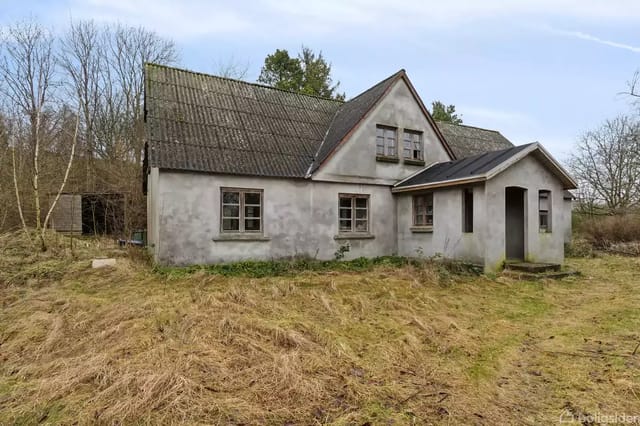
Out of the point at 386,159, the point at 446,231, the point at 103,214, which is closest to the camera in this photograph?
the point at 446,231

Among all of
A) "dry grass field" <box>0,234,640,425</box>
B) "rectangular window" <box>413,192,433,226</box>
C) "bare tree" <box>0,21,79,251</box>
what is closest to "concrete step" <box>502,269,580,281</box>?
"dry grass field" <box>0,234,640,425</box>

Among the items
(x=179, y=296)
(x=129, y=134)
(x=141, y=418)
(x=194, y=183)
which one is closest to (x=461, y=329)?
(x=141, y=418)

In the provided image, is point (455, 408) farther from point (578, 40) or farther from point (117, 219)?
point (117, 219)

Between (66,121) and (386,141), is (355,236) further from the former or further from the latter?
(66,121)

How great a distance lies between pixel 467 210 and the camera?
11.2m

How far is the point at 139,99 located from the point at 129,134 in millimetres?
3457

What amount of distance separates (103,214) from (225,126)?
10.2 meters

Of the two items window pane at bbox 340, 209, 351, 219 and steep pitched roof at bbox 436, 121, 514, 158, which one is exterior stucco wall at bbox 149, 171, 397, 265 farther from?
steep pitched roof at bbox 436, 121, 514, 158

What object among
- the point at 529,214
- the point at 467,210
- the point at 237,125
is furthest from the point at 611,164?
the point at 237,125

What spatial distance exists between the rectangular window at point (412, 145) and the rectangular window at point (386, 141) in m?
0.46

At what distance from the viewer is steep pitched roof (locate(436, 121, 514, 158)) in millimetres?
17803

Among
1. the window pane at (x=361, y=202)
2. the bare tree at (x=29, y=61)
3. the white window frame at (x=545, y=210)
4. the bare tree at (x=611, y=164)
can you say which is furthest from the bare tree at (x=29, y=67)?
the bare tree at (x=611, y=164)

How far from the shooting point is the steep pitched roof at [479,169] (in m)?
10.2

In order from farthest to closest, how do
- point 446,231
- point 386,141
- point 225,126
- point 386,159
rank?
point 386,141
point 386,159
point 225,126
point 446,231
